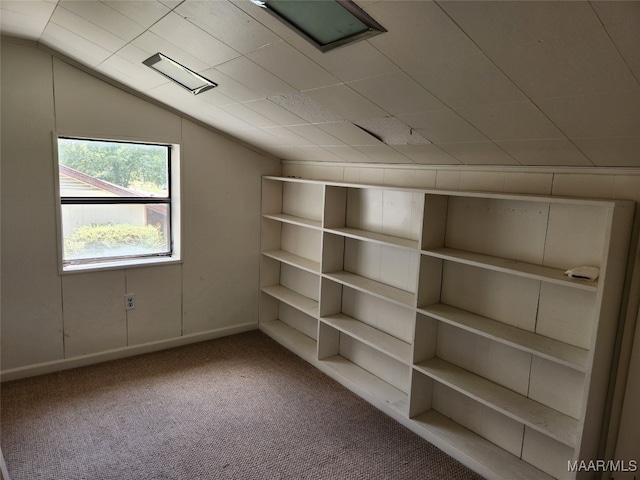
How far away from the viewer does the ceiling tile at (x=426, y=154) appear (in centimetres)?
231

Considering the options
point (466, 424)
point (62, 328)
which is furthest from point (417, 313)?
point (62, 328)

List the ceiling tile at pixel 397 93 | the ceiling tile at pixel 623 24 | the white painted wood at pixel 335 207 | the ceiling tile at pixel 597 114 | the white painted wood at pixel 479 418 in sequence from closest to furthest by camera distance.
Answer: the ceiling tile at pixel 623 24
the ceiling tile at pixel 597 114
the ceiling tile at pixel 397 93
the white painted wood at pixel 479 418
the white painted wood at pixel 335 207

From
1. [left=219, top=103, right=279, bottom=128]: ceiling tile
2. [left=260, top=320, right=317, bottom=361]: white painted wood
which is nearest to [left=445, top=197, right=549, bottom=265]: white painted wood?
[left=219, top=103, right=279, bottom=128]: ceiling tile

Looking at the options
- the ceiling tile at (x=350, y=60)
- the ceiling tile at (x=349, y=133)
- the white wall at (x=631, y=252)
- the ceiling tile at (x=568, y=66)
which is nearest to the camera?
the ceiling tile at (x=568, y=66)

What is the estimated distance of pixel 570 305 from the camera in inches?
79.6

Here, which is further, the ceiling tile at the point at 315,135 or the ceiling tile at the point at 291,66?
the ceiling tile at the point at 315,135

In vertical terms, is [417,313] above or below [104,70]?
below

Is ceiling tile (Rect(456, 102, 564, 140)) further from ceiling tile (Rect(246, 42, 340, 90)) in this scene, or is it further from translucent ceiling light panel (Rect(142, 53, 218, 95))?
translucent ceiling light panel (Rect(142, 53, 218, 95))

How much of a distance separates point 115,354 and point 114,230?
988 mm

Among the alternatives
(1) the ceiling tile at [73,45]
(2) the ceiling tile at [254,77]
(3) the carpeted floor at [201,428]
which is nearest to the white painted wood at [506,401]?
(3) the carpeted floor at [201,428]

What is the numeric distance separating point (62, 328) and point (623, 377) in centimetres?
350

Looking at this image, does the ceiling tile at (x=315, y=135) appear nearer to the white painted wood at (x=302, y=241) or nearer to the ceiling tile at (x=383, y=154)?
the ceiling tile at (x=383, y=154)

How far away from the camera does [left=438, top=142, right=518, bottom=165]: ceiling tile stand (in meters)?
2.04

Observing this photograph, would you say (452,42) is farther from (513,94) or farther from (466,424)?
(466,424)
